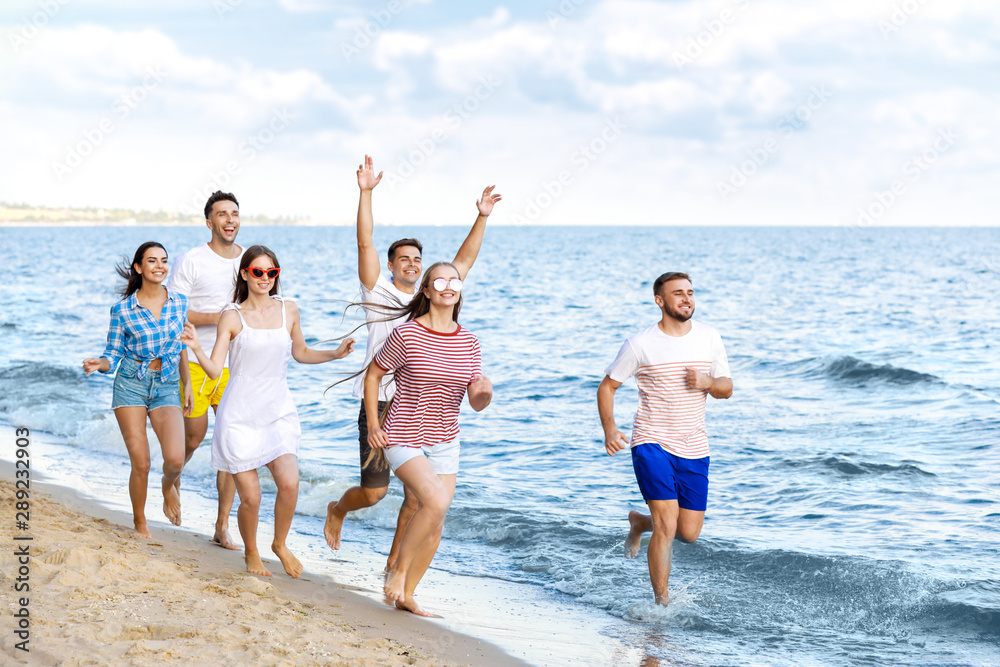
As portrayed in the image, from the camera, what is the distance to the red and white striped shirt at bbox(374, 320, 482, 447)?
5.02 m

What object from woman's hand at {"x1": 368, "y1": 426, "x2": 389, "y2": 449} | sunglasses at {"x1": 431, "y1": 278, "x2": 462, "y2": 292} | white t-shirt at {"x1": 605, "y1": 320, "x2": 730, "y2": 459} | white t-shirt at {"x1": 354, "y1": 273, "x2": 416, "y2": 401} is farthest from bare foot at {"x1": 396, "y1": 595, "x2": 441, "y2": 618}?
sunglasses at {"x1": 431, "y1": 278, "x2": 462, "y2": 292}

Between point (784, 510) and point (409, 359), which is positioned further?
point (784, 510)

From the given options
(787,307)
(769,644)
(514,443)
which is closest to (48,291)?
(787,307)

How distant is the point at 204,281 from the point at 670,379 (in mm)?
3232

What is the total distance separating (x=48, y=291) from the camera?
37312mm

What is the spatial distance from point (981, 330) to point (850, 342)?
4755 millimetres

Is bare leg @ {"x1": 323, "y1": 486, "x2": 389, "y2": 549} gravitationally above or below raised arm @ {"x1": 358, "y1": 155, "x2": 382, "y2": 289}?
below

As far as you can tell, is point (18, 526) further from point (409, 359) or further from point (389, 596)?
point (409, 359)

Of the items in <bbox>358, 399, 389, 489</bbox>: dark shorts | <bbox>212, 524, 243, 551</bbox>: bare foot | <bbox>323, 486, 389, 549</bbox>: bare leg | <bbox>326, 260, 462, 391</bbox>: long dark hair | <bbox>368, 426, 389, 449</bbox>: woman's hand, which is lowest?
<bbox>212, 524, 243, 551</bbox>: bare foot

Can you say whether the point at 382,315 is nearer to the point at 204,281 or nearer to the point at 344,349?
the point at 344,349

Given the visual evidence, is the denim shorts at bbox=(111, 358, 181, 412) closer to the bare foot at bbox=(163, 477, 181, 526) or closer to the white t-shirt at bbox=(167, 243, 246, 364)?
the white t-shirt at bbox=(167, 243, 246, 364)

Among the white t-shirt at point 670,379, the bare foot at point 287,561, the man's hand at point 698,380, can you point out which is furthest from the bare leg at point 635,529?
the bare foot at point 287,561

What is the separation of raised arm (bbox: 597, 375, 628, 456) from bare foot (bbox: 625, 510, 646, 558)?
993 mm

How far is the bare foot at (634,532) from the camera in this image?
256 inches
